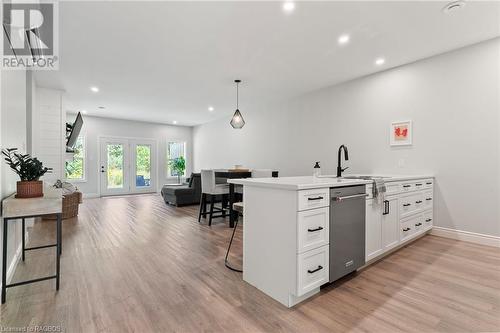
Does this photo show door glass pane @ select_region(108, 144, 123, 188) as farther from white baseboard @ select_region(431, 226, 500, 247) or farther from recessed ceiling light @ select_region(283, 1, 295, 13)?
white baseboard @ select_region(431, 226, 500, 247)

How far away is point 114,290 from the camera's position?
205 cm

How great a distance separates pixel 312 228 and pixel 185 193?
4717mm

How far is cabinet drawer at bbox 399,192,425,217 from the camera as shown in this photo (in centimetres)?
294

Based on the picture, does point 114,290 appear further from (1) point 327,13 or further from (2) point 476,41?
(2) point 476,41

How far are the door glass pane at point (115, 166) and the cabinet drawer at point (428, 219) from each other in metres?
8.88

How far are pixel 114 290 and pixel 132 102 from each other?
5.46 metres

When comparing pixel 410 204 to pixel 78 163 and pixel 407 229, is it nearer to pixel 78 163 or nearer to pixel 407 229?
pixel 407 229

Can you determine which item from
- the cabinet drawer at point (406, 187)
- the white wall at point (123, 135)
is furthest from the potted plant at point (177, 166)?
the cabinet drawer at point (406, 187)

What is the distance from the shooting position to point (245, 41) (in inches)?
125

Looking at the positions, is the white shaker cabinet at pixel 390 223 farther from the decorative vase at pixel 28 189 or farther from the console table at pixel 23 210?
the decorative vase at pixel 28 189

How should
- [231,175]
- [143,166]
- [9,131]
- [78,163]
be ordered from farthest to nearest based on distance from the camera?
1. [143,166]
2. [78,163]
3. [231,175]
4. [9,131]

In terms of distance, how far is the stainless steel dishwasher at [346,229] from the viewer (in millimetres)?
2033

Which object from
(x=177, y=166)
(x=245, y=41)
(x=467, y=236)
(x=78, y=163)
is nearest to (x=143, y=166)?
(x=177, y=166)

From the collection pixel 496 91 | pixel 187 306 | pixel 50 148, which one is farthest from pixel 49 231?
A: pixel 496 91
